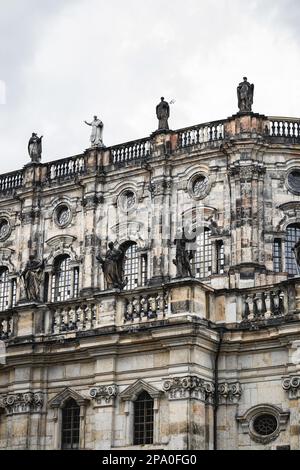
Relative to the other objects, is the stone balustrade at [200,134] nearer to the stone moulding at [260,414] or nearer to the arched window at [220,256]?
the arched window at [220,256]

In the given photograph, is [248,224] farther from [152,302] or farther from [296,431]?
[296,431]

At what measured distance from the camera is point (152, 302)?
37.4 metres

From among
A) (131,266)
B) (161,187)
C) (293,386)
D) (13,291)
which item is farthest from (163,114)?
(293,386)

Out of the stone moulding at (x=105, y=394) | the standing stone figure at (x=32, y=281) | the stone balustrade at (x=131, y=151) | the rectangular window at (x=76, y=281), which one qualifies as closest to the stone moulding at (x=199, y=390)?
the stone moulding at (x=105, y=394)

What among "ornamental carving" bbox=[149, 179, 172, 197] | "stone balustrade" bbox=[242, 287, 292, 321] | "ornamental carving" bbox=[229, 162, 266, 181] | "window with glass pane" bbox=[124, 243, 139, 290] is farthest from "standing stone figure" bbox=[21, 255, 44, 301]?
"ornamental carving" bbox=[229, 162, 266, 181]

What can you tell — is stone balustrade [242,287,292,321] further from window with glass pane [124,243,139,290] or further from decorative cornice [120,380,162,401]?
window with glass pane [124,243,139,290]

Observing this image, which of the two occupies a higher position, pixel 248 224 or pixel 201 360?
pixel 248 224

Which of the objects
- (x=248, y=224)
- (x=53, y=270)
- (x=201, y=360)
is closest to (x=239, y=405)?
(x=201, y=360)

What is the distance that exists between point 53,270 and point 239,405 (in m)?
11.6

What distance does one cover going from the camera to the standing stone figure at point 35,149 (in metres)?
47.7

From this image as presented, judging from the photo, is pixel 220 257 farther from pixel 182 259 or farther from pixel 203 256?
pixel 182 259

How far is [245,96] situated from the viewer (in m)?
43.0

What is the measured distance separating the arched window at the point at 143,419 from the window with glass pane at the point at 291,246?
804cm

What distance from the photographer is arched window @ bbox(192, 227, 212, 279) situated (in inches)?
1650
